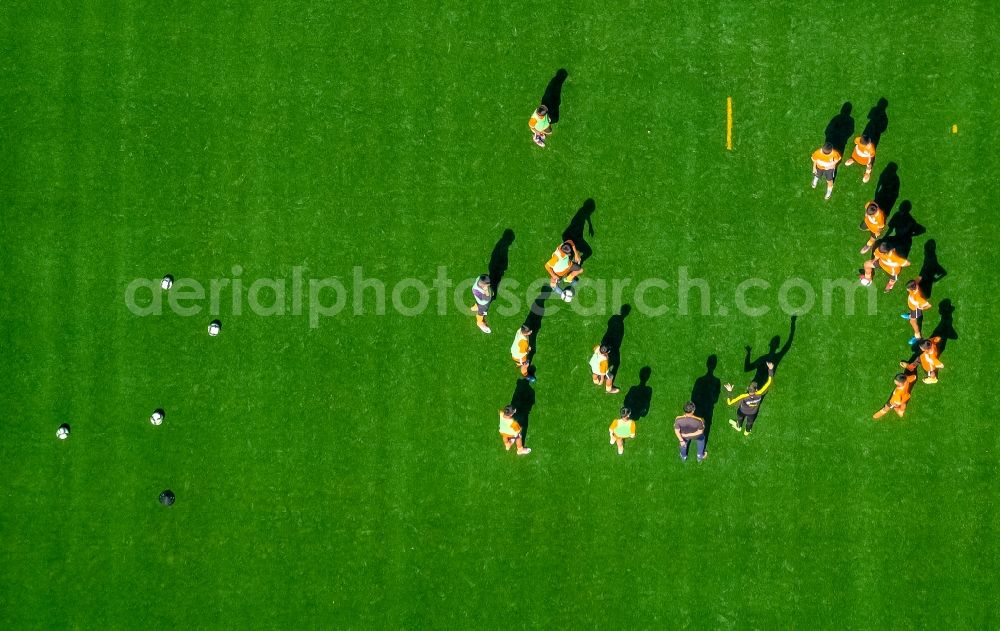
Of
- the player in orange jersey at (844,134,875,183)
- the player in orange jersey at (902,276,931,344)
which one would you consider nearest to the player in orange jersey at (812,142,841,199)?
the player in orange jersey at (844,134,875,183)

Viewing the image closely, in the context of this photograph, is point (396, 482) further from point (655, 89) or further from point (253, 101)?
point (655, 89)

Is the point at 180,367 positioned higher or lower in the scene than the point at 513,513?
higher

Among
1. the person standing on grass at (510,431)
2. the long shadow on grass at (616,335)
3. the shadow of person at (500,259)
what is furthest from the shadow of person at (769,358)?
the shadow of person at (500,259)

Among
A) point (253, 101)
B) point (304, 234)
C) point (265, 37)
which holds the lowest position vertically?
point (304, 234)

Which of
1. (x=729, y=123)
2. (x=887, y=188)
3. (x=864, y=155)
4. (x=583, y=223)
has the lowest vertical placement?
(x=583, y=223)

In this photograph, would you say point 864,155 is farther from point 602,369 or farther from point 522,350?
point 522,350

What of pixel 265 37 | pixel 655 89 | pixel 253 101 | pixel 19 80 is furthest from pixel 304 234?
pixel 655 89

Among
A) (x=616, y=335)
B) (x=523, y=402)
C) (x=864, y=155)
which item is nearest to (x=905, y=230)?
(x=864, y=155)
